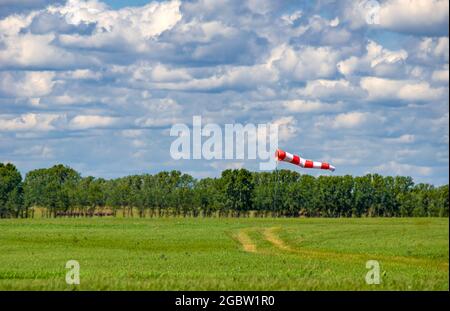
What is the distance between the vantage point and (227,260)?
52406 mm

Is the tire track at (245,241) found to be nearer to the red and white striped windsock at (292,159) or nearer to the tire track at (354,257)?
the tire track at (354,257)

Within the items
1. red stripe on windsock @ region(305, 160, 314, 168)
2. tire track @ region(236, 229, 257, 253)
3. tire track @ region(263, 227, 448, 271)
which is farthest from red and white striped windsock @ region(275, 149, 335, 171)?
tire track @ region(236, 229, 257, 253)

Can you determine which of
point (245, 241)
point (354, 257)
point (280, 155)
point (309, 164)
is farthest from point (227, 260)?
point (245, 241)

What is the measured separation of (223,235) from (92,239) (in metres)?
13.0

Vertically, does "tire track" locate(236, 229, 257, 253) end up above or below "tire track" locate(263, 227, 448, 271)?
above

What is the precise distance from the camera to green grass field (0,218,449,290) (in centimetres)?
2520

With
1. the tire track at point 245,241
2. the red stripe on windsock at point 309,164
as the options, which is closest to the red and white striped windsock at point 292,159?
the red stripe on windsock at point 309,164

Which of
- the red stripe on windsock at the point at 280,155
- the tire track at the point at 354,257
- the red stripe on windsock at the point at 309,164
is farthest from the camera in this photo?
the tire track at the point at 354,257

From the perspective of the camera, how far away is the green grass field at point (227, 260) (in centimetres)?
2520

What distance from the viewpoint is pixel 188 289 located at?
2367cm

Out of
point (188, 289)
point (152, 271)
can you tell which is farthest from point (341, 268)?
point (188, 289)

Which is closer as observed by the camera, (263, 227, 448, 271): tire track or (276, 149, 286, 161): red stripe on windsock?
(276, 149, 286, 161): red stripe on windsock

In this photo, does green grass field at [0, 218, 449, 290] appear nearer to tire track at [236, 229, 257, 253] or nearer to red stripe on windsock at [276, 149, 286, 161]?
tire track at [236, 229, 257, 253]
